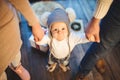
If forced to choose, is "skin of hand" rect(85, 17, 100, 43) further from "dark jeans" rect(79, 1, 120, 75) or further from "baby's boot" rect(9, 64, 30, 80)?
"baby's boot" rect(9, 64, 30, 80)

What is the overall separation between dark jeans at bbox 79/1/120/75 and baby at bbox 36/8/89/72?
103 millimetres

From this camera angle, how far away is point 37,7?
6.18 ft

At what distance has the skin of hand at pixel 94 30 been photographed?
90cm

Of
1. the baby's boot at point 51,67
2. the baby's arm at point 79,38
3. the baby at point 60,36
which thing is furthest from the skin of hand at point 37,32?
the baby's boot at point 51,67

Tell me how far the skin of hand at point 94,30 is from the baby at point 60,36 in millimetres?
104

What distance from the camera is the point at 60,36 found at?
1.07 m

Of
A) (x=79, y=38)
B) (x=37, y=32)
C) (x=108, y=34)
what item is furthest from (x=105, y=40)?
(x=37, y=32)

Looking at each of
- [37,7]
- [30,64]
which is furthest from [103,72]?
[37,7]

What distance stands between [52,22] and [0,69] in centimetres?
40

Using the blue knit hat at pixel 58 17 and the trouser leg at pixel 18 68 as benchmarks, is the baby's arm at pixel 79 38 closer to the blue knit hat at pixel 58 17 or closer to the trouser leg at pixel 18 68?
the blue knit hat at pixel 58 17

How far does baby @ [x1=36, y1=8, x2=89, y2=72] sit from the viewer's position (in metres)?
1.03

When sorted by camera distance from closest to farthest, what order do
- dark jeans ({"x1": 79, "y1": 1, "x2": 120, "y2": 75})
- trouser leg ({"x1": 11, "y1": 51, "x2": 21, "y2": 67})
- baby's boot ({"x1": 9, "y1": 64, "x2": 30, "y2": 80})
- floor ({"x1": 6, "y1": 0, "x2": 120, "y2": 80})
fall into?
1. dark jeans ({"x1": 79, "y1": 1, "x2": 120, "y2": 75})
2. trouser leg ({"x1": 11, "y1": 51, "x2": 21, "y2": 67})
3. baby's boot ({"x1": 9, "y1": 64, "x2": 30, "y2": 80})
4. floor ({"x1": 6, "y1": 0, "x2": 120, "y2": 80})

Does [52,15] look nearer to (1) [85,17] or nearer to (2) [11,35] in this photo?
(2) [11,35]

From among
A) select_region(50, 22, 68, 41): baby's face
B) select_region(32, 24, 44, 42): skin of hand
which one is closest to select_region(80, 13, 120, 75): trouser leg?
select_region(50, 22, 68, 41): baby's face
